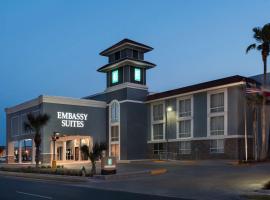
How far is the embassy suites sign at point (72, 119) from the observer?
177ft

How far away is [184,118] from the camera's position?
4903 centimetres

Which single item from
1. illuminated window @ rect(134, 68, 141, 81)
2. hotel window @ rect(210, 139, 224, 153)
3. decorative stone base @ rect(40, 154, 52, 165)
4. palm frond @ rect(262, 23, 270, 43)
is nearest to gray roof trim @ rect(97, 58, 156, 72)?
illuminated window @ rect(134, 68, 141, 81)

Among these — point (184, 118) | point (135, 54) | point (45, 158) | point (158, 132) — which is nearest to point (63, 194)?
point (184, 118)

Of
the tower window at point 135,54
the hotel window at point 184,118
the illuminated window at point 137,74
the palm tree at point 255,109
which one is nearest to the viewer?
the palm tree at point 255,109

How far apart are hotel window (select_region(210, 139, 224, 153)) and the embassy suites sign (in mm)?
19104

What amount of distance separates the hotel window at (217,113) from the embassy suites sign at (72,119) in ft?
Answer: 61.2

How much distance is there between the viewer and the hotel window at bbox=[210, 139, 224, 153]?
43919mm

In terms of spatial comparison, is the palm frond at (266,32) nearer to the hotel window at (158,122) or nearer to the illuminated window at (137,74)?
the hotel window at (158,122)

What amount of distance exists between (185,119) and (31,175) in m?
21.4

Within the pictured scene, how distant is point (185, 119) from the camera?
48.8 metres

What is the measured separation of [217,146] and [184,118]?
6155mm

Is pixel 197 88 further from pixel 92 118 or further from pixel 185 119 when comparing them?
pixel 92 118

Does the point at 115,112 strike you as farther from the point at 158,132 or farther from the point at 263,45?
the point at 263,45

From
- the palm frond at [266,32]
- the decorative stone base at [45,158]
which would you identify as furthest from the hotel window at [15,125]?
the palm frond at [266,32]
